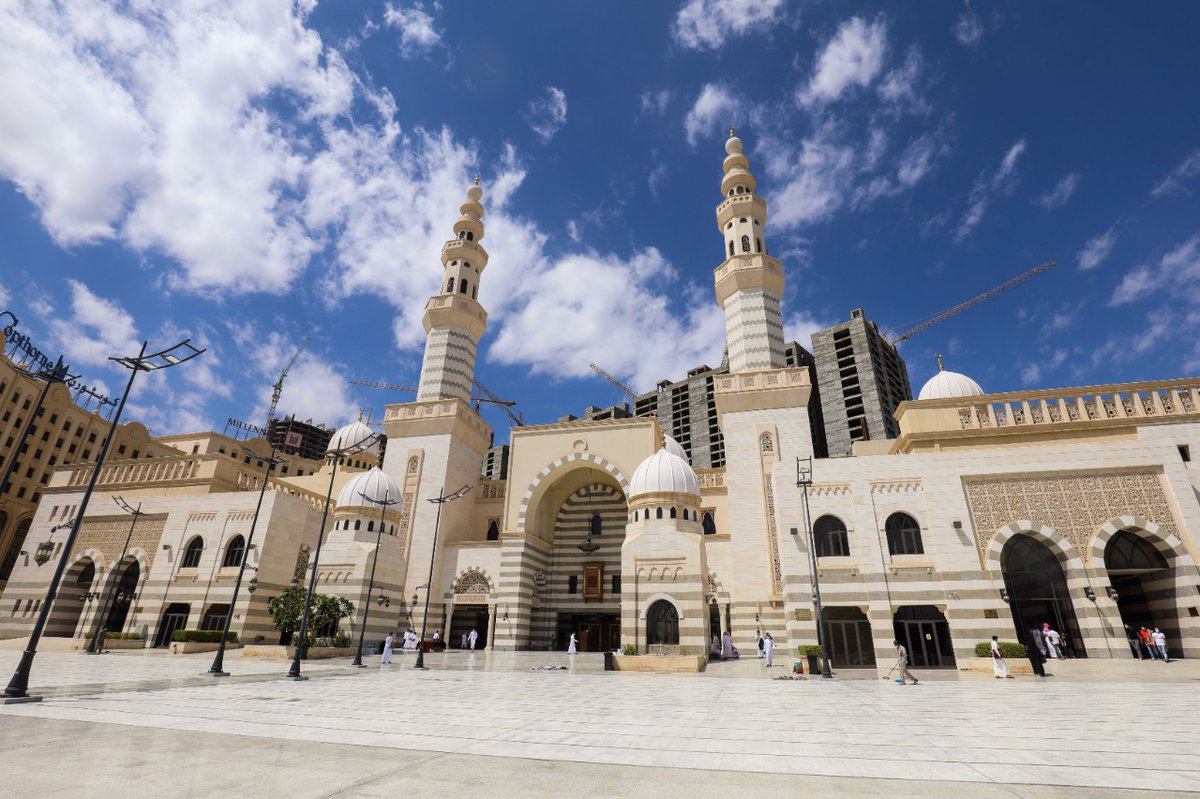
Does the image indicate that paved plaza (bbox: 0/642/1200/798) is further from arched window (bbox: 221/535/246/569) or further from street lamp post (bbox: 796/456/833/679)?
arched window (bbox: 221/535/246/569)

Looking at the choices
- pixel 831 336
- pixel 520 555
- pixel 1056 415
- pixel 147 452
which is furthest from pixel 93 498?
pixel 831 336

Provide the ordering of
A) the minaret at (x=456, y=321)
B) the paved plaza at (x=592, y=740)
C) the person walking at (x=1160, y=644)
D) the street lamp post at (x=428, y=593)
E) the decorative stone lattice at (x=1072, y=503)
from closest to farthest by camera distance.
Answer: the paved plaza at (x=592, y=740), the person walking at (x=1160, y=644), the decorative stone lattice at (x=1072, y=503), the street lamp post at (x=428, y=593), the minaret at (x=456, y=321)

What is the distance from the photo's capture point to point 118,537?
30156mm

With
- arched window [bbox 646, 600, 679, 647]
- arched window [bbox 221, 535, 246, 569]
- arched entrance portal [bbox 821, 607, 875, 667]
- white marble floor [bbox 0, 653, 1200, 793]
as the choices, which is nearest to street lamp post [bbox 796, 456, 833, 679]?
arched entrance portal [bbox 821, 607, 875, 667]

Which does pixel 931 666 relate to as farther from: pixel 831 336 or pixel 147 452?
pixel 147 452

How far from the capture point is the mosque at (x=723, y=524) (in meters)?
18.8

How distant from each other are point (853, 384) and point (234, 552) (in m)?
63.4

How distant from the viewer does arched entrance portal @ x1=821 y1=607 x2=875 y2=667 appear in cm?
1986

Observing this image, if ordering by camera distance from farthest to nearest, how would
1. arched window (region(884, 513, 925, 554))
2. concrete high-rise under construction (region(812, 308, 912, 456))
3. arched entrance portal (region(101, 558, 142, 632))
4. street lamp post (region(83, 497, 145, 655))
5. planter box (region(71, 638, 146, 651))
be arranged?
concrete high-rise under construction (region(812, 308, 912, 456)) → arched entrance portal (region(101, 558, 142, 632)) → street lamp post (region(83, 497, 145, 655)) → planter box (region(71, 638, 146, 651)) → arched window (region(884, 513, 925, 554))

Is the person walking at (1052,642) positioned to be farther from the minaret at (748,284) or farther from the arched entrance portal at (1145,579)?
the minaret at (748,284)

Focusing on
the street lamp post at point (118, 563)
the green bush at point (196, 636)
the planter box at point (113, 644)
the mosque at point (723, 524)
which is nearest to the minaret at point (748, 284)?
the mosque at point (723, 524)

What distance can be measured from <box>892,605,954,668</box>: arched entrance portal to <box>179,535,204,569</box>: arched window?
31.5 metres

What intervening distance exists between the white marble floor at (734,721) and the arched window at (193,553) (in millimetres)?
16214

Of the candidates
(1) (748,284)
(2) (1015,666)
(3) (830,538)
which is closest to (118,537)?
(3) (830,538)
